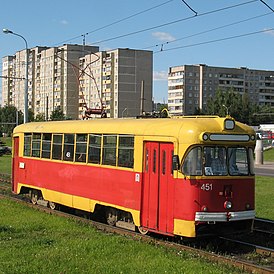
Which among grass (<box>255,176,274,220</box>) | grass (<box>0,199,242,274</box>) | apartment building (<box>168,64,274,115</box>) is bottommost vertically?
grass (<box>255,176,274,220</box>)

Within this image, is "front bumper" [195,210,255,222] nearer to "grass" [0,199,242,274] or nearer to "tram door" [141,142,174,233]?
"tram door" [141,142,174,233]

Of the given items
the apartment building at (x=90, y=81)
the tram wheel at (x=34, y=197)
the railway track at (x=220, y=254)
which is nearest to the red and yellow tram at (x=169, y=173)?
the railway track at (x=220, y=254)

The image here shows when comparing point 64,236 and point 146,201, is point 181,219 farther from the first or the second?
point 64,236

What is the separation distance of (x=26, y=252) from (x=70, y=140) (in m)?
5.80

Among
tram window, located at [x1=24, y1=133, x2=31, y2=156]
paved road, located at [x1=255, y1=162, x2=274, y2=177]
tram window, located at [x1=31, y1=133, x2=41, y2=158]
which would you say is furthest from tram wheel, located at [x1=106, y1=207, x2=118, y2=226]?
paved road, located at [x1=255, y1=162, x2=274, y2=177]

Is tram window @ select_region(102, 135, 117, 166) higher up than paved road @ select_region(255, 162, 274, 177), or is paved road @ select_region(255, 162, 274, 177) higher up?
tram window @ select_region(102, 135, 117, 166)

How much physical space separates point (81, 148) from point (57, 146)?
153cm

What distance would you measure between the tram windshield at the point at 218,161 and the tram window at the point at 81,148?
424cm

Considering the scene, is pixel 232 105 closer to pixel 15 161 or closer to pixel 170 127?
pixel 15 161

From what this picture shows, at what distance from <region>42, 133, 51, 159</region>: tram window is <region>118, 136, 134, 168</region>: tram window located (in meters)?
4.19

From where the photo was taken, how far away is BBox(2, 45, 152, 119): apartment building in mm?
96562

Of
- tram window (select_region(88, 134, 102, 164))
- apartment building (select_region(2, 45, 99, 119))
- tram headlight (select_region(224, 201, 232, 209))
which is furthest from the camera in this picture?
apartment building (select_region(2, 45, 99, 119))

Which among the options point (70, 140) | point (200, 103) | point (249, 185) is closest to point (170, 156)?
point (249, 185)

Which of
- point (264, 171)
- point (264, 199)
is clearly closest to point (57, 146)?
point (264, 199)
